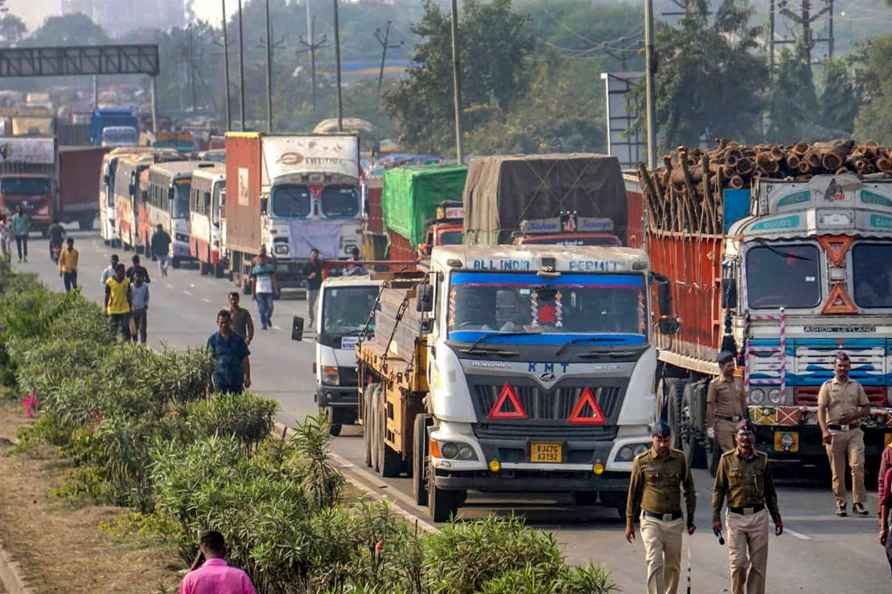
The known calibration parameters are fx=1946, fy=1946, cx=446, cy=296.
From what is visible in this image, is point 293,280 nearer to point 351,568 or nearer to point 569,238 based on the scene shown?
point 569,238

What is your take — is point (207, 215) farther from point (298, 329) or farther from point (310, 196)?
point (298, 329)

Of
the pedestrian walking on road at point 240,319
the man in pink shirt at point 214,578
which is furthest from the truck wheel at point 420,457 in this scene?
the man in pink shirt at point 214,578

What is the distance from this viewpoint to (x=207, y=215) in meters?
57.7

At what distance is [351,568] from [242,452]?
5.15 m

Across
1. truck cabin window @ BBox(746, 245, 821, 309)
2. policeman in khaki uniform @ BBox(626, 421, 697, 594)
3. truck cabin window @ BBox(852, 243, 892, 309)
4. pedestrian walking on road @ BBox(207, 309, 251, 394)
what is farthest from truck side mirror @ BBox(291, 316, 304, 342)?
policeman in khaki uniform @ BBox(626, 421, 697, 594)

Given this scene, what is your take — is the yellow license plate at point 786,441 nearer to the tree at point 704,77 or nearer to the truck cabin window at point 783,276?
the truck cabin window at point 783,276

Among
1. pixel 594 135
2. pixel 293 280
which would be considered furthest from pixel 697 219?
pixel 594 135

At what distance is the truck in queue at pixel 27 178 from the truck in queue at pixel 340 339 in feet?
171

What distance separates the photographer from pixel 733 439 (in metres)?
19.8

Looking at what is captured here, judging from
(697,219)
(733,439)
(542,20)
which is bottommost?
(733,439)

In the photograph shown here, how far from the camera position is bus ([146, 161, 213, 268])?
60.7m

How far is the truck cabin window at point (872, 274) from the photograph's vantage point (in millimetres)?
20516

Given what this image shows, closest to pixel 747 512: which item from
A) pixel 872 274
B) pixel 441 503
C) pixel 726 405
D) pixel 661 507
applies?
pixel 661 507

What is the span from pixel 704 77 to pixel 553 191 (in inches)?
1467
